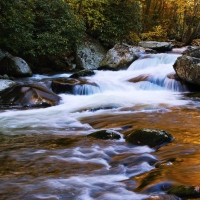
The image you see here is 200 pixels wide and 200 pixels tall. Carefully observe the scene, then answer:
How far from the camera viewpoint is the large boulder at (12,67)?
11656mm

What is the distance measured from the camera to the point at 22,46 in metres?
12.2

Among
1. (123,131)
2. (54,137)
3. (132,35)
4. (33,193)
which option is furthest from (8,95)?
(132,35)

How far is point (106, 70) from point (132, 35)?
5.09 m

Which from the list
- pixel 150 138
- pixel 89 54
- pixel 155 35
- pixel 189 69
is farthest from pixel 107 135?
pixel 155 35

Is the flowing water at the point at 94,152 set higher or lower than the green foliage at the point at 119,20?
lower

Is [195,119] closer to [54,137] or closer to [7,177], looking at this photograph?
[54,137]

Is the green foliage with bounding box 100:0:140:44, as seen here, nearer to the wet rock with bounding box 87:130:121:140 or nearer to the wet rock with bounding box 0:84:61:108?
the wet rock with bounding box 0:84:61:108

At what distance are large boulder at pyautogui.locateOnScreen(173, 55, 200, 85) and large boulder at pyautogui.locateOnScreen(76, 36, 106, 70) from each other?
19.1 feet

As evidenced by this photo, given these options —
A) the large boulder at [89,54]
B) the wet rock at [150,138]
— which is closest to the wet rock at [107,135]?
the wet rock at [150,138]

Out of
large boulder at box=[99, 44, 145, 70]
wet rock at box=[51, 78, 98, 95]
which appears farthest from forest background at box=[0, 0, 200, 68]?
wet rock at box=[51, 78, 98, 95]

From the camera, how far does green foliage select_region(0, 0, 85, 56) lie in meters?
10.9

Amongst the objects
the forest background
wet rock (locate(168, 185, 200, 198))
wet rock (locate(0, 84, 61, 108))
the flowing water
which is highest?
the forest background

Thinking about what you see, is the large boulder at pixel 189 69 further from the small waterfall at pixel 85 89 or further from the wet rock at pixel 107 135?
the wet rock at pixel 107 135

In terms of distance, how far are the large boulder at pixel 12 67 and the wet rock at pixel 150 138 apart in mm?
8001
